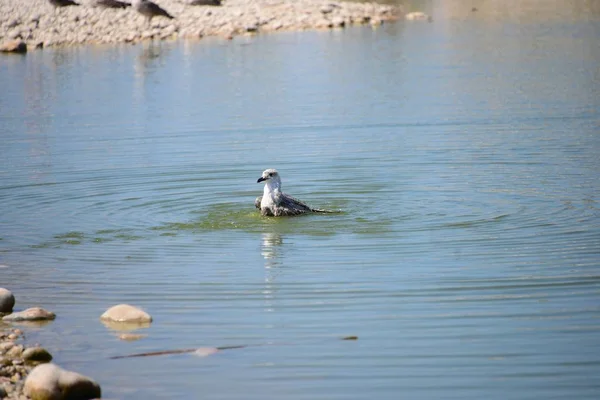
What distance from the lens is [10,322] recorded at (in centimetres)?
1168

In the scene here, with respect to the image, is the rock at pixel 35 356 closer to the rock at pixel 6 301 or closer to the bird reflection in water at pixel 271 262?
the rock at pixel 6 301

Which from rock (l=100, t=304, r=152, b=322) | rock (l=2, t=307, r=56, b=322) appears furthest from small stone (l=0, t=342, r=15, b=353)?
rock (l=100, t=304, r=152, b=322)

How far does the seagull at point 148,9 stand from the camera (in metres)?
58.8

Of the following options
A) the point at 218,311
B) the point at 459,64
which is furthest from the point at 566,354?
the point at 459,64

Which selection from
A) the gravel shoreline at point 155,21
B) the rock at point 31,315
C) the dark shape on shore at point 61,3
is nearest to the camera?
the rock at point 31,315

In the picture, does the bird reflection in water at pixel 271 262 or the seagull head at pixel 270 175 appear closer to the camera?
the bird reflection in water at pixel 271 262

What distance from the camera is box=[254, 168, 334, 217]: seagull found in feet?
55.9

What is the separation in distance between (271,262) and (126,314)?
9.76ft

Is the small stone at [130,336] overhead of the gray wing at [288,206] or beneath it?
beneath

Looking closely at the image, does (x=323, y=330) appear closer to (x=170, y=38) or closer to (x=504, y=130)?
(x=504, y=130)

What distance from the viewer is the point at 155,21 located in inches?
2421

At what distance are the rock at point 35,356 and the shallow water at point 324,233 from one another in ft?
0.86

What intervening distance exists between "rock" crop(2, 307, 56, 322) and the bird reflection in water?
2490 millimetres

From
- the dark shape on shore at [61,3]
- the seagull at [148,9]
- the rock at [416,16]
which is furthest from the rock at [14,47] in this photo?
the rock at [416,16]
